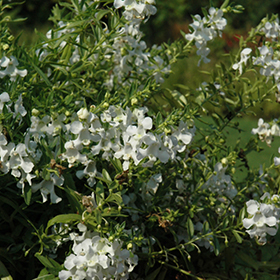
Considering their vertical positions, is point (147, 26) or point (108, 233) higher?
point (108, 233)

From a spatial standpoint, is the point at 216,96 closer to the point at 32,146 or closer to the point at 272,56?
the point at 272,56

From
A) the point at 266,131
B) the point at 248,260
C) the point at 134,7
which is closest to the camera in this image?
the point at 134,7

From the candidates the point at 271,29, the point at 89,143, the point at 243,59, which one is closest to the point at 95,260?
the point at 89,143

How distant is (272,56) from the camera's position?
1.71 m

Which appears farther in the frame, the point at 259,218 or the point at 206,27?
the point at 206,27

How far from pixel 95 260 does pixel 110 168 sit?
44 centimetres

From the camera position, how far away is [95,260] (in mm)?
1147

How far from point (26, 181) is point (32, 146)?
11 cm

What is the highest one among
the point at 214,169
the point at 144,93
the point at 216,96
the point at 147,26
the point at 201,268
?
the point at 144,93

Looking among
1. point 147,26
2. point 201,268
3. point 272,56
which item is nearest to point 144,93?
point 272,56

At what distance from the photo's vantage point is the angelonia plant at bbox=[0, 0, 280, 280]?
1222 millimetres

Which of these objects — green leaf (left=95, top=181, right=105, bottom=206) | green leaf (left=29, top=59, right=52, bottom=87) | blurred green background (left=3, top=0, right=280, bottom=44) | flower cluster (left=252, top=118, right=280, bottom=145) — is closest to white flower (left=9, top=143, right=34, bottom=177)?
green leaf (left=95, top=181, right=105, bottom=206)

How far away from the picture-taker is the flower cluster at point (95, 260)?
1144 mm

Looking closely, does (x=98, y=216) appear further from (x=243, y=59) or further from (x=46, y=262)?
(x=243, y=59)
